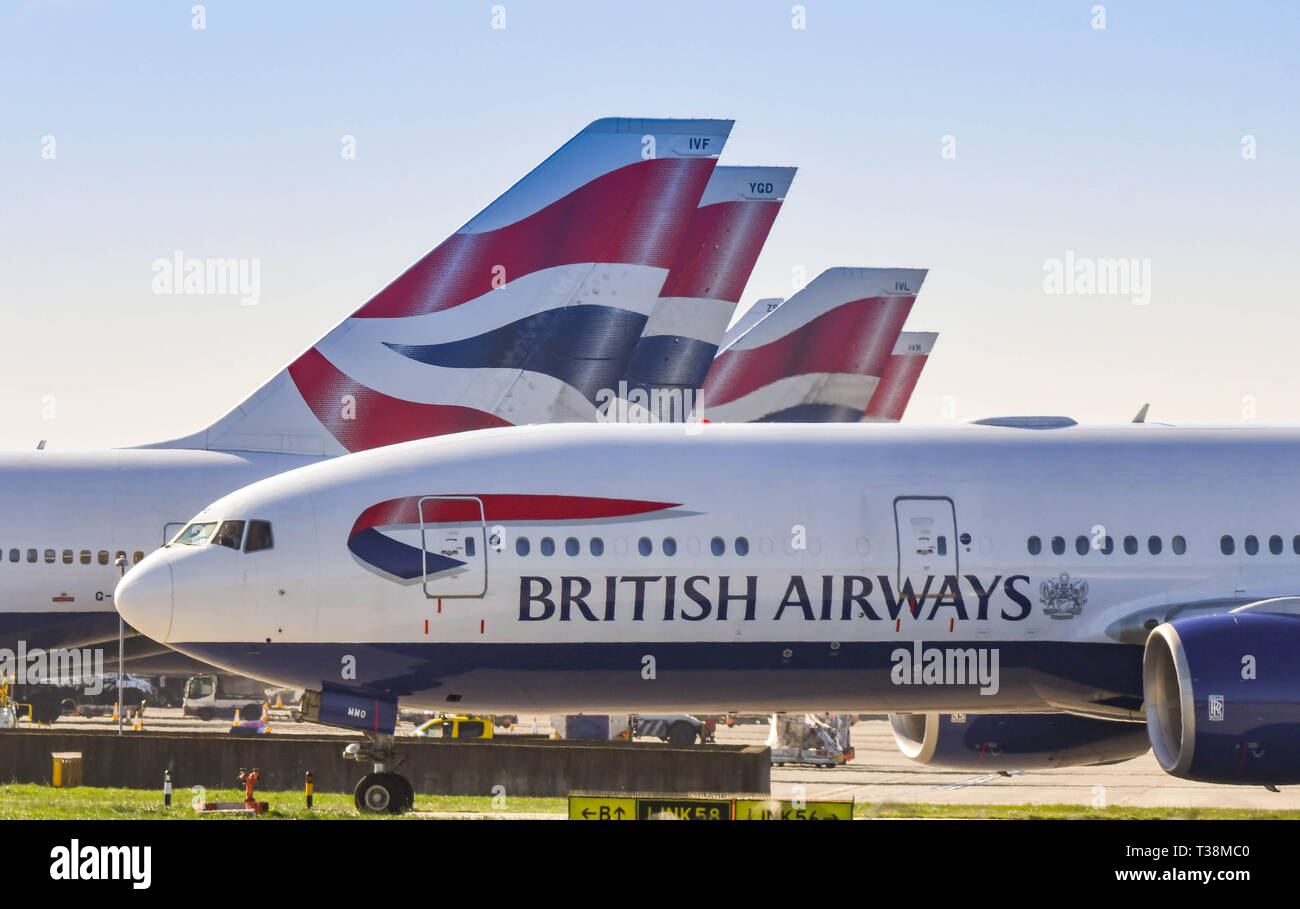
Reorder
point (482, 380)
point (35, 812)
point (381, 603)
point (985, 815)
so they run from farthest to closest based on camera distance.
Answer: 1. point (482, 380)
2. point (985, 815)
3. point (35, 812)
4. point (381, 603)

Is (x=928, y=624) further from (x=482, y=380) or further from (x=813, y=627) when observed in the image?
(x=482, y=380)

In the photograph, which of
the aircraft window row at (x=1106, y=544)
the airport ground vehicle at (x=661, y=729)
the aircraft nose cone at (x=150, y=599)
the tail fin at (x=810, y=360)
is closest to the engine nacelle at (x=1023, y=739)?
the aircraft window row at (x=1106, y=544)

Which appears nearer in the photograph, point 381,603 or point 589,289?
point 381,603

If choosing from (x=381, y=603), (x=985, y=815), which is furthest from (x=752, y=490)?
(x=985, y=815)

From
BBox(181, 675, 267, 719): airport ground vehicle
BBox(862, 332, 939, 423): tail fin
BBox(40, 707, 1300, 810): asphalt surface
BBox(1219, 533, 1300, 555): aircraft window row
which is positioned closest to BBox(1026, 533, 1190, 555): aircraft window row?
BBox(1219, 533, 1300, 555): aircraft window row

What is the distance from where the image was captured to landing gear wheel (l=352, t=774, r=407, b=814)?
2120 centimetres

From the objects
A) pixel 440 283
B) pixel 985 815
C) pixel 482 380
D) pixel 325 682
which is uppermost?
pixel 440 283

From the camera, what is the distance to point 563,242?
96.4 feet

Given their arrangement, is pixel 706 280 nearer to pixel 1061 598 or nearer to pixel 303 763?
pixel 303 763

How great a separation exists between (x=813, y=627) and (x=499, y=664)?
411cm

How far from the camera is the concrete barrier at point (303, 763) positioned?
31.2 m

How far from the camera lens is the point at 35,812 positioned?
22797mm

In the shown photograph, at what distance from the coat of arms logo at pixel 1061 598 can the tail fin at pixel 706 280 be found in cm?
1063

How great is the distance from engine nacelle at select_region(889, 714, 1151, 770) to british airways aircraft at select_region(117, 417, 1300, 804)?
1.85 metres
